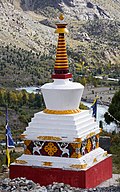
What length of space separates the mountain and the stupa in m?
47.3

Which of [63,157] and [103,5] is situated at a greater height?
[103,5]

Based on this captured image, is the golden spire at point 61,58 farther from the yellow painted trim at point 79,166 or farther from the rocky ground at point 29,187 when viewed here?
the rocky ground at point 29,187

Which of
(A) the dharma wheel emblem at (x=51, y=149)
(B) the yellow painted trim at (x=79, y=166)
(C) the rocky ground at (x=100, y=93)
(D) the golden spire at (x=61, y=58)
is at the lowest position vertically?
(C) the rocky ground at (x=100, y=93)

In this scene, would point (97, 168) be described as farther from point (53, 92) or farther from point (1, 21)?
point (1, 21)

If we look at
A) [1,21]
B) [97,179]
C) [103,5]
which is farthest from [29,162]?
[103,5]

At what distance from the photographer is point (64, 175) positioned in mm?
18656

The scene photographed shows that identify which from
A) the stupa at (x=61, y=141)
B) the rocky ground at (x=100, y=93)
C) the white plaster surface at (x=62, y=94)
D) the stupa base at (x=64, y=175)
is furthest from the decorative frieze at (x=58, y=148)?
the rocky ground at (x=100, y=93)

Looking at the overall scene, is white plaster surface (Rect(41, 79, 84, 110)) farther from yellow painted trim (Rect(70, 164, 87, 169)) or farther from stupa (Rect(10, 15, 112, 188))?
yellow painted trim (Rect(70, 164, 87, 169))

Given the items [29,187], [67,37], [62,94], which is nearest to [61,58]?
[62,94]

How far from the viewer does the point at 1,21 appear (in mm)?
117375

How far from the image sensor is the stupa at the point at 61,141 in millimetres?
18719

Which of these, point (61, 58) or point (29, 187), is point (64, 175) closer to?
point (29, 187)

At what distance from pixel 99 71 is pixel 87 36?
34056 mm

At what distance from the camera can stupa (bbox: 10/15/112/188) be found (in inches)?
737
